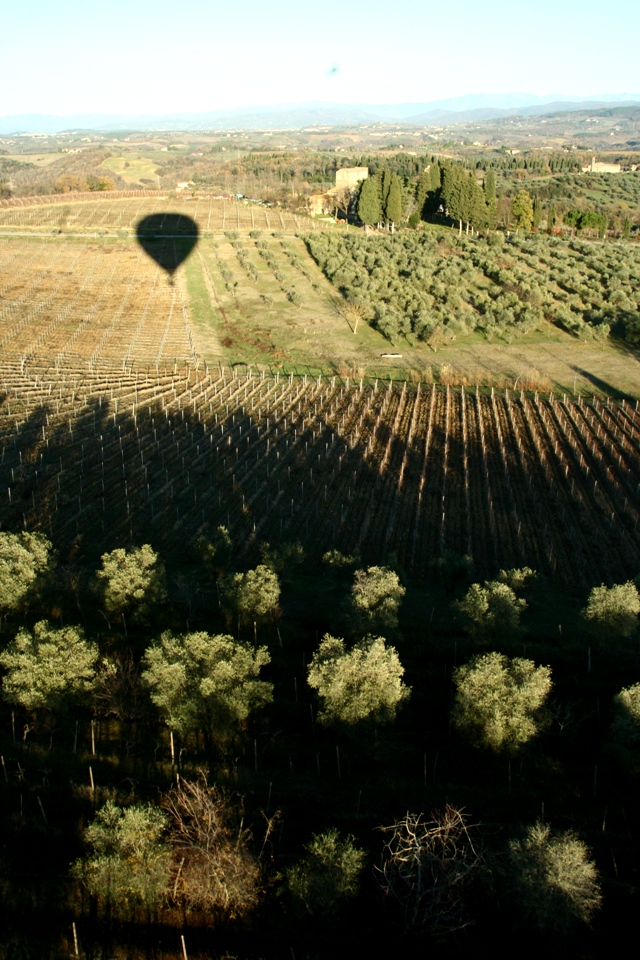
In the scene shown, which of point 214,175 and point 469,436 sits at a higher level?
point 214,175

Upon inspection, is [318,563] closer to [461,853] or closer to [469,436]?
[461,853]

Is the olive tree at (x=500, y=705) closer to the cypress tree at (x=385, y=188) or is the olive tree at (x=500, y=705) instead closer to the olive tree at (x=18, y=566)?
the olive tree at (x=18, y=566)

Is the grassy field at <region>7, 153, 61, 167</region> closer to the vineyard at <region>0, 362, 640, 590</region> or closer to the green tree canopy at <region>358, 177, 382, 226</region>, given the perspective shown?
the green tree canopy at <region>358, 177, 382, 226</region>

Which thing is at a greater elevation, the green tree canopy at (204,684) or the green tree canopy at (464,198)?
the green tree canopy at (464,198)

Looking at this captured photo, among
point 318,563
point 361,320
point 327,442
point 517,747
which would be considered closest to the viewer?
point 517,747

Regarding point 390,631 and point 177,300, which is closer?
Result: point 390,631

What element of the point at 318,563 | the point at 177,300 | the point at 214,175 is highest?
the point at 214,175

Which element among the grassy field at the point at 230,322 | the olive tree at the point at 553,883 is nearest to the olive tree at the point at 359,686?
the olive tree at the point at 553,883

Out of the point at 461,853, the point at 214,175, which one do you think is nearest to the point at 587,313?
the point at 461,853
